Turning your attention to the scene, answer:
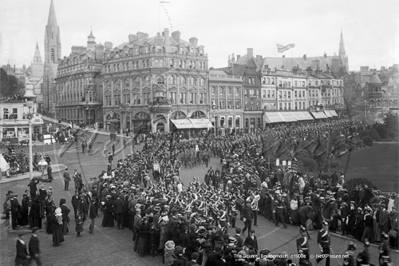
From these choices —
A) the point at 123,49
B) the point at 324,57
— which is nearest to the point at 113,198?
the point at 123,49

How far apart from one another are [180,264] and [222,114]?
5824 centimetres

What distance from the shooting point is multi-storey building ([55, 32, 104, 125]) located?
2905 inches

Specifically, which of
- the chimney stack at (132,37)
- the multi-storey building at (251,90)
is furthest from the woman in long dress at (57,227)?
the multi-storey building at (251,90)

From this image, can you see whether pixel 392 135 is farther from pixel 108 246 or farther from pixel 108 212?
pixel 108 246

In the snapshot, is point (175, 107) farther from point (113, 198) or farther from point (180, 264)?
point (180, 264)

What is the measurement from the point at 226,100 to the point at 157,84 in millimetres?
14449

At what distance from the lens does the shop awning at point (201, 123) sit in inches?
2421

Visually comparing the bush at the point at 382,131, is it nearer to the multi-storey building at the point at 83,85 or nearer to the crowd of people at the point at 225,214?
the crowd of people at the point at 225,214

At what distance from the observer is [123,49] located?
214ft

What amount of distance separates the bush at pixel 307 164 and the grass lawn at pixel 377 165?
2.34m

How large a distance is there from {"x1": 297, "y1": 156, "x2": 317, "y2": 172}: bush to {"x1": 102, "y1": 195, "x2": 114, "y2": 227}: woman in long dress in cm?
1745

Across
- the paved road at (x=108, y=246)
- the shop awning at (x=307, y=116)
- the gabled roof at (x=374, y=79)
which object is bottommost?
the paved road at (x=108, y=246)

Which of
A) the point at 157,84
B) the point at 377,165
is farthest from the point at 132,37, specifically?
the point at 377,165

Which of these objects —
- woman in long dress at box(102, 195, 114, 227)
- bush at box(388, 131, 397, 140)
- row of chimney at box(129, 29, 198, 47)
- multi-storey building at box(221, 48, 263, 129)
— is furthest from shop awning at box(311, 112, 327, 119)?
woman in long dress at box(102, 195, 114, 227)
